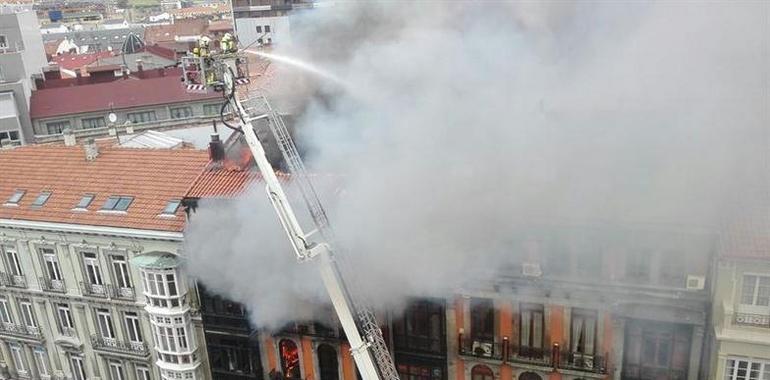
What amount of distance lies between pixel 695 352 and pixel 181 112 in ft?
91.2

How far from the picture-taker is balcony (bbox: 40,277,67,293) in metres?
17.9

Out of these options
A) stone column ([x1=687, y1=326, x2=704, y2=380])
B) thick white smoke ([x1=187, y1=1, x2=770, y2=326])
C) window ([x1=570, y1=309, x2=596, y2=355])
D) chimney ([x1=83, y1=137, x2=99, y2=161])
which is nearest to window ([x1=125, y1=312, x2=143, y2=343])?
chimney ([x1=83, y1=137, x2=99, y2=161])

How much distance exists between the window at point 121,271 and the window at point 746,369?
13.7 m

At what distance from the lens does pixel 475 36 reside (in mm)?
9797

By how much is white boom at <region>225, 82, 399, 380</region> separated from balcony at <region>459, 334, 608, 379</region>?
339cm

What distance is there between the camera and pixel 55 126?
1235 inches

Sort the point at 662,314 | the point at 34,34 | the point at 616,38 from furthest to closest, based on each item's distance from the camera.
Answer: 1. the point at 34,34
2. the point at 662,314
3. the point at 616,38

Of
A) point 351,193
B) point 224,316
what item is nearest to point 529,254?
point 351,193

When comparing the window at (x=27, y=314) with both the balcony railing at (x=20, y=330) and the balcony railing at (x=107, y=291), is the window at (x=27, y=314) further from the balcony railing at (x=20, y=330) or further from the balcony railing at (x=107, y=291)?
the balcony railing at (x=107, y=291)

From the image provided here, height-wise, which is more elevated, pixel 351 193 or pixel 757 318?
pixel 351 193

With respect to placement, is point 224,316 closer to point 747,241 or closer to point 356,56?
point 356,56

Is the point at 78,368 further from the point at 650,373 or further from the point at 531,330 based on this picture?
the point at 650,373

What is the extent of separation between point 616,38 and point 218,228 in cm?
948

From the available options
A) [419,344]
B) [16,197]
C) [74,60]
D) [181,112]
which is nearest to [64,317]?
[16,197]
